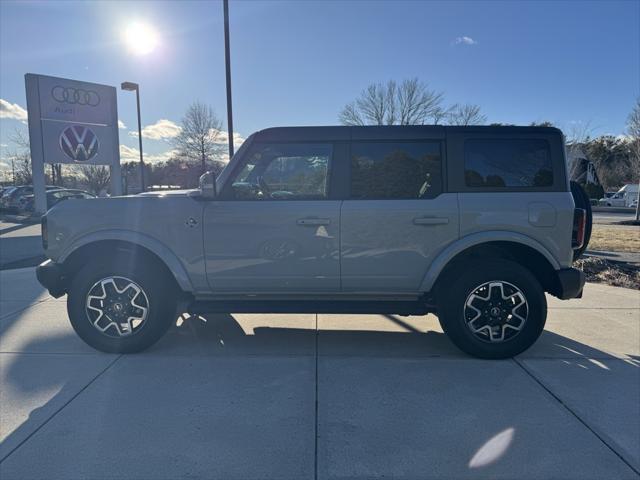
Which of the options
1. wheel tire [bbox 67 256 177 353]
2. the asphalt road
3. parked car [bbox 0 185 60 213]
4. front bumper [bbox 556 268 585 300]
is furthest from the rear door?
parked car [bbox 0 185 60 213]

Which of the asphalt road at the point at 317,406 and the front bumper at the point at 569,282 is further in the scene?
the front bumper at the point at 569,282

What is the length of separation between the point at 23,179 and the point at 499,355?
46.6m

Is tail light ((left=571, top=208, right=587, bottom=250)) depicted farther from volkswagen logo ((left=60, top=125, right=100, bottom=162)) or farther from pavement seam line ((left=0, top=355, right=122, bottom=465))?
volkswagen logo ((left=60, top=125, right=100, bottom=162))

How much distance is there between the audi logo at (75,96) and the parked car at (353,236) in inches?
628

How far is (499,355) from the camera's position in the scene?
12.1 ft

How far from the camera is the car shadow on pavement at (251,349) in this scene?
3.24m

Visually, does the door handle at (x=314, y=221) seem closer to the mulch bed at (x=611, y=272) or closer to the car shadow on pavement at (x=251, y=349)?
the car shadow on pavement at (x=251, y=349)

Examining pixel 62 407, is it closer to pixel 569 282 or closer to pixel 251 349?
pixel 251 349

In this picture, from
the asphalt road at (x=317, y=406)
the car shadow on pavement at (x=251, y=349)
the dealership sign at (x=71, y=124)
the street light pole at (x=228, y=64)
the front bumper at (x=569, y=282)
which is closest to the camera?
the asphalt road at (x=317, y=406)

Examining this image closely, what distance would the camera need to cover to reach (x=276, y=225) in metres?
3.63

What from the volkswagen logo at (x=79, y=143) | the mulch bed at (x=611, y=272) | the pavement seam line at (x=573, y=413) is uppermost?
the volkswagen logo at (x=79, y=143)

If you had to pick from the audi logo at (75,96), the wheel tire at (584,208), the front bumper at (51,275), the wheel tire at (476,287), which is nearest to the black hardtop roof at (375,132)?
the wheel tire at (584,208)

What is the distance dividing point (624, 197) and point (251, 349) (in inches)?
1425

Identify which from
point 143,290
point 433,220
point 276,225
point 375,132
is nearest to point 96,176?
point 143,290
